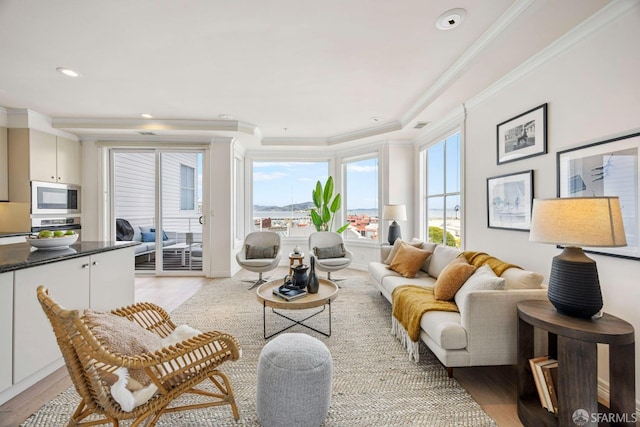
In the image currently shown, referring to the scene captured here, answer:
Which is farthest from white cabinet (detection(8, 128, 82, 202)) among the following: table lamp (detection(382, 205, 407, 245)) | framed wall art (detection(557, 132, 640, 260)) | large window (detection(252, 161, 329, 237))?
framed wall art (detection(557, 132, 640, 260))

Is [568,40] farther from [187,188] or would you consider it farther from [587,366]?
[187,188]

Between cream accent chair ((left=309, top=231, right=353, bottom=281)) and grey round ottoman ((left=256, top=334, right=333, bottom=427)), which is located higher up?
cream accent chair ((left=309, top=231, right=353, bottom=281))

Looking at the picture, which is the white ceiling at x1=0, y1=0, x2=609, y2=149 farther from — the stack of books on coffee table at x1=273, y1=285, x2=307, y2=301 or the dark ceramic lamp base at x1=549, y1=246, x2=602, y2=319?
the stack of books on coffee table at x1=273, y1=285, x2=307, y2=301

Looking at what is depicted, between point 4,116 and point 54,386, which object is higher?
point 4,116

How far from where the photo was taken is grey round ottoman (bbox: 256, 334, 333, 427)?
146cm

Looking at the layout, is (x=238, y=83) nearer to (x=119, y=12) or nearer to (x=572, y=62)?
(x=119, y=12)

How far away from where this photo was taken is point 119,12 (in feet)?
6.26

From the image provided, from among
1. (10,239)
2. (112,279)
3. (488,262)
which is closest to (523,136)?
(488,262)

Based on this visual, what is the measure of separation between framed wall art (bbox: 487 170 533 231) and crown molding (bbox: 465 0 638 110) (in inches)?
34.6

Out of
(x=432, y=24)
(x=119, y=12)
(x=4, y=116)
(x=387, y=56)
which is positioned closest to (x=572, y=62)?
(x=432, y=24)

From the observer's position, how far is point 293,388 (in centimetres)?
145

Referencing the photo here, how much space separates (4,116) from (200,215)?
110 inches

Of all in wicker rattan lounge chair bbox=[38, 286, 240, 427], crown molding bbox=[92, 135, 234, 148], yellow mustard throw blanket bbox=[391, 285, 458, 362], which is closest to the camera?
wicker rattan lounge chair bbox=[38, 286, 240, 427]

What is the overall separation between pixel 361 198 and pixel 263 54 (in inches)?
139
